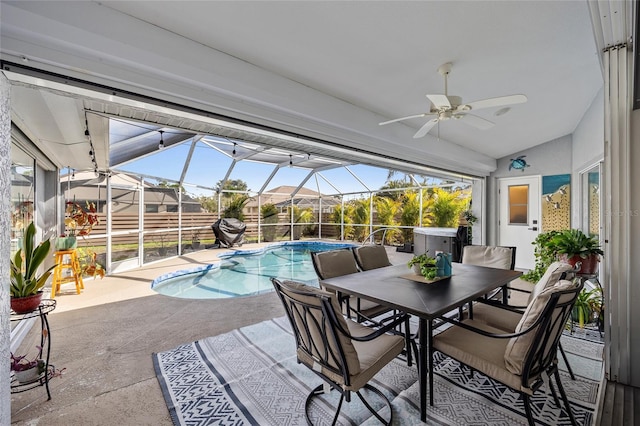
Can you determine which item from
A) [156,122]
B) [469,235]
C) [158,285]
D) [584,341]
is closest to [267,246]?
[158,285]

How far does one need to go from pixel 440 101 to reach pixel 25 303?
12.1 ft

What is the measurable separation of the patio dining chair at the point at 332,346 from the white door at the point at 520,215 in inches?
239

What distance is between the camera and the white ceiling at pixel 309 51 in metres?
1.71

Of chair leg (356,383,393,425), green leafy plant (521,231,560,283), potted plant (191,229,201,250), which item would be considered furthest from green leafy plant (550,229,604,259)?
potted plant (191,229,201,250)

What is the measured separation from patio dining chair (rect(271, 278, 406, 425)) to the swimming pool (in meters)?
3.44

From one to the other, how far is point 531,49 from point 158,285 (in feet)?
22.0

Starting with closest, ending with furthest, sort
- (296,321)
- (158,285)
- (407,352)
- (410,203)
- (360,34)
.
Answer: (296,321)
(360,34)
(407,352)
(158,285)
(410,203)

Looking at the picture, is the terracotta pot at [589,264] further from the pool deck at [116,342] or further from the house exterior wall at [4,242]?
the house exterior wall at [4,242]

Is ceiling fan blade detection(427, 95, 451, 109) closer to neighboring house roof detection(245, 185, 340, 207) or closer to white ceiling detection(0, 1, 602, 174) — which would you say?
white ceiling detection(0, 1, 602, 174)

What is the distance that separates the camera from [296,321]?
5.92 ft

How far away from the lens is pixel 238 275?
6781 millimetres

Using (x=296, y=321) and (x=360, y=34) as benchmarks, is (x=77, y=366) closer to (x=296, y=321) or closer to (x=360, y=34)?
(x=296, y=321)

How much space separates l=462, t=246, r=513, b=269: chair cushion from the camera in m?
3.19

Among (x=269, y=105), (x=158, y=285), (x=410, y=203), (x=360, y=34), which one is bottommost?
(x=158, y=285)
